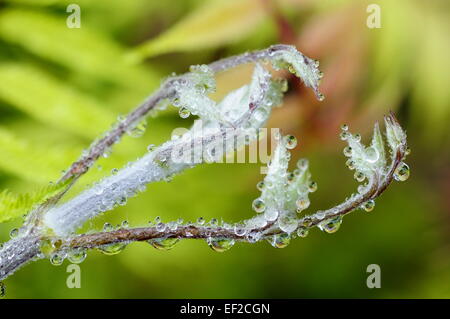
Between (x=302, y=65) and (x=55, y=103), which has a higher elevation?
(x=55, y=103)

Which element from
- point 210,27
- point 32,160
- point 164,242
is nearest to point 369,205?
point 164,242

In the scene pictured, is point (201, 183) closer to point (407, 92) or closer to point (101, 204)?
point (407, 92)

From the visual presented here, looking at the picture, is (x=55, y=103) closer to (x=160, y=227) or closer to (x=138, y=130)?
(x=138, y=130)

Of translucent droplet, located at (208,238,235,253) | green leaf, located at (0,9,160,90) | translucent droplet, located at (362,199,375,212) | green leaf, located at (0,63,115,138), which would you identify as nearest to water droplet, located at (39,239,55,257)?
translucent droplet, located at (208,238,235,253)

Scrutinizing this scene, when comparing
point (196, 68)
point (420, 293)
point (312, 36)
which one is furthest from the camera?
point (420, 293)

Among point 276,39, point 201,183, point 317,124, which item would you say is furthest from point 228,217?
point 276,39
